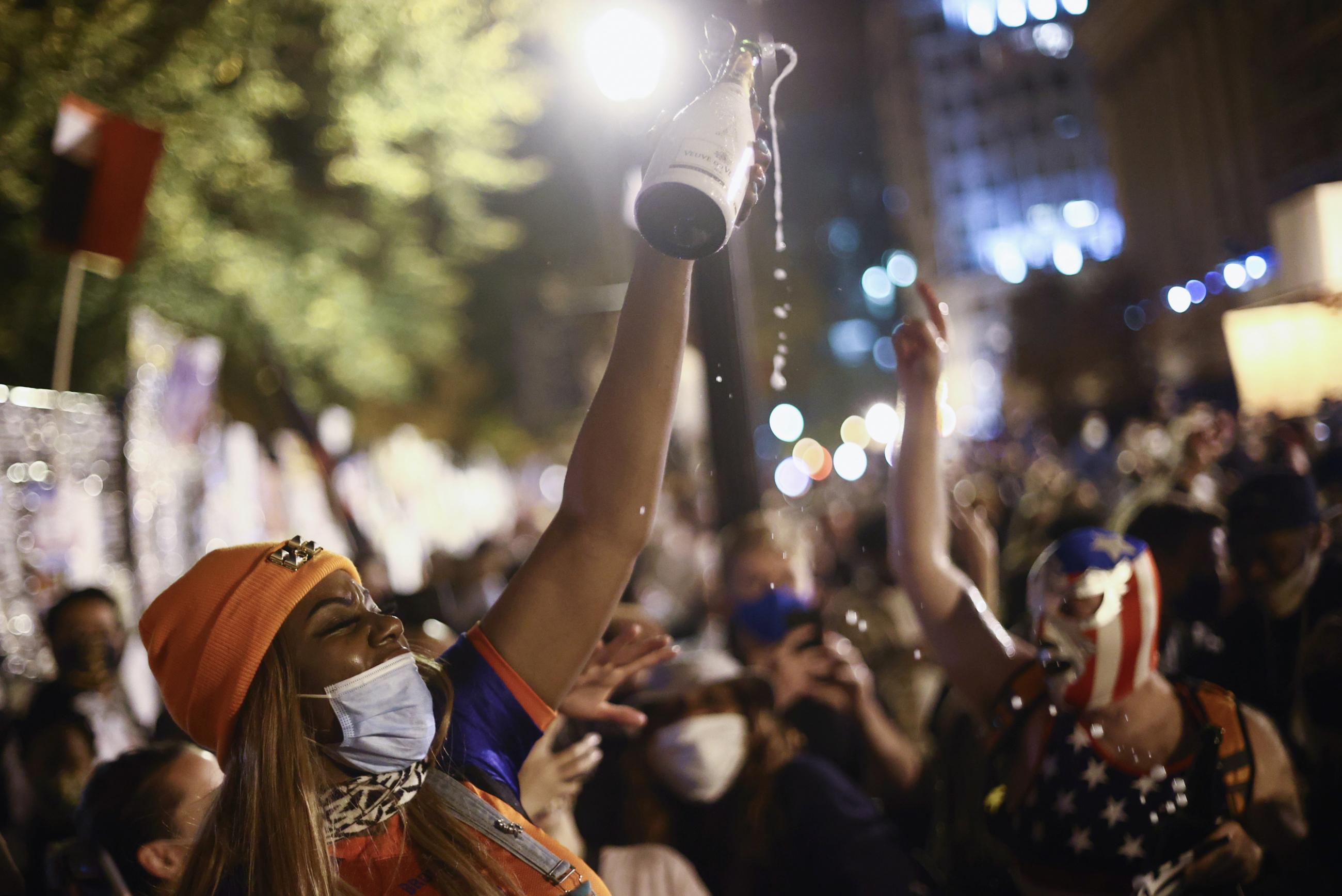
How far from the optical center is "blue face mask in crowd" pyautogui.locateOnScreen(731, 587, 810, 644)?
351cm

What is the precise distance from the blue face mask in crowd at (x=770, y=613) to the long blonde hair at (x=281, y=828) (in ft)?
6.40

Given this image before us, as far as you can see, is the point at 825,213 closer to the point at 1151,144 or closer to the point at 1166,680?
the point at 1166,680

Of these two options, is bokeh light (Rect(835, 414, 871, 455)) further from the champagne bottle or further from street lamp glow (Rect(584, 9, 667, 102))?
the champagne bottle

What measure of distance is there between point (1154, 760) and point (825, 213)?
3.50 m

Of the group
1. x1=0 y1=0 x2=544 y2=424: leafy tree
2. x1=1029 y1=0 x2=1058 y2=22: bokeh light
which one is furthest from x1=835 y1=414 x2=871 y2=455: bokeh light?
x1=1029 y1=0 x2=1058 y2=22: bokeh light

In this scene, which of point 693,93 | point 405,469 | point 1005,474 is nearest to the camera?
point 693,93

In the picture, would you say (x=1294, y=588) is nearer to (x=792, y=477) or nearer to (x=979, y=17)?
(x=792, y=477)

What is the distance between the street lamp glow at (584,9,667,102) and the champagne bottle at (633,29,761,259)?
138cm

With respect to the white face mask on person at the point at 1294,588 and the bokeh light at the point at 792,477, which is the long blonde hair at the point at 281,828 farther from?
the bokeh light at the point at 792,477

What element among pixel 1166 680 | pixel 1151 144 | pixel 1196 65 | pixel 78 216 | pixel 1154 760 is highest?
pixel 1151 144

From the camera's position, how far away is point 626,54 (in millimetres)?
3010

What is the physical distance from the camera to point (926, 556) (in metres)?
2.61

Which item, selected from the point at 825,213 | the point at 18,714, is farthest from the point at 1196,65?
the point at 18,714

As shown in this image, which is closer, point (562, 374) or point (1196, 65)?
point (1196, 65)
